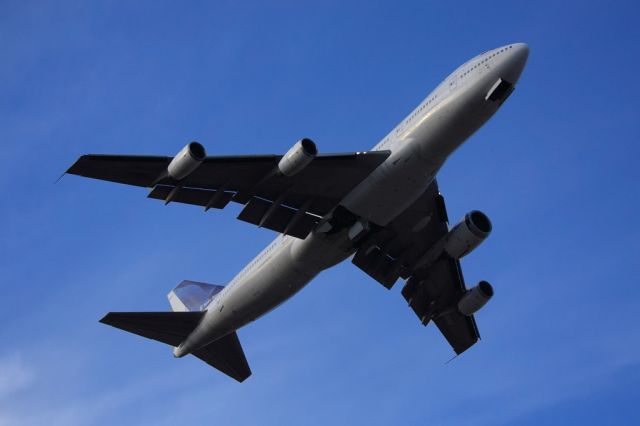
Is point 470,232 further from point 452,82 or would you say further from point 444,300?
point 452,82

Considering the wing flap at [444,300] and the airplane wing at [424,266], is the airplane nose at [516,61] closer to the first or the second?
the airplane wing at [424,266]

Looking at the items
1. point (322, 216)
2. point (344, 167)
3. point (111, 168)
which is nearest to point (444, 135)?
point (344, 167)

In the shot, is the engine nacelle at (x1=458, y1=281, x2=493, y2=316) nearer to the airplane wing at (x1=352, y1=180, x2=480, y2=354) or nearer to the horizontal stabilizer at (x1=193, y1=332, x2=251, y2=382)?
the airplane wing at (x1=352, y1=180, x2=480, y2=354)

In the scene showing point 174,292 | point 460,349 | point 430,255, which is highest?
point 174,292

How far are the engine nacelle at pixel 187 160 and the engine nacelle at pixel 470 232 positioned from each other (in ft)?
42.0

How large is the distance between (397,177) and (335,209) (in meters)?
3.15

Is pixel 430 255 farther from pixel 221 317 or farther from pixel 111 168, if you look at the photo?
pixel 111 168

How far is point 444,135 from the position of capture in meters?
33.0

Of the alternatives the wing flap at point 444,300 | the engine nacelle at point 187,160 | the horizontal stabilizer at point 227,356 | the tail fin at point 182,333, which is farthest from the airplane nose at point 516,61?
the horizontal stabilizer at point 227,356

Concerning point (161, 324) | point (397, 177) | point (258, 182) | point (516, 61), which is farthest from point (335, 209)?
point (161, 324)

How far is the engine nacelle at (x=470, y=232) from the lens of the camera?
3812 centimetres

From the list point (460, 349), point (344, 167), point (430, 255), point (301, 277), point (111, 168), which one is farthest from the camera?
point (460, 349)

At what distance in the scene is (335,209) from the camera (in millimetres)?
35125

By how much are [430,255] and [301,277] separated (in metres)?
7.03
